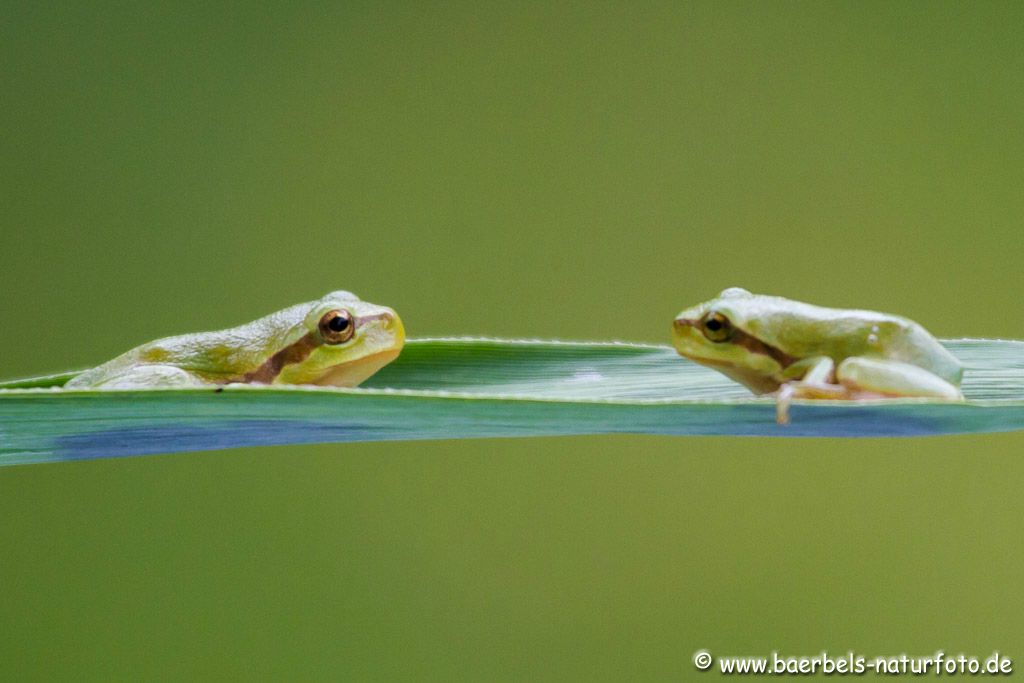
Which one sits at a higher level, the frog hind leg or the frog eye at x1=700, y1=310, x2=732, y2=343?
the frog eye at x1=700, y1=310, x2=732, y2=343

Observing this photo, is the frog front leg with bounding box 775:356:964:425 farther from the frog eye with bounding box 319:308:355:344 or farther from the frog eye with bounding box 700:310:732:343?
the frog eye with bounding box 319:308:355:344

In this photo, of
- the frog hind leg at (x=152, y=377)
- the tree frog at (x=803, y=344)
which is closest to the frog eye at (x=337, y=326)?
the frog hind leg at (x=152, y=377)

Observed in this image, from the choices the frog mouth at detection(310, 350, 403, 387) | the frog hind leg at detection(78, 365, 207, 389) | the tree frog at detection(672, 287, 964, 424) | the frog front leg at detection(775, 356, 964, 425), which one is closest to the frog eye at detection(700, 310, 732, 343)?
the tree frog at detection(672, 287, 964, 424)

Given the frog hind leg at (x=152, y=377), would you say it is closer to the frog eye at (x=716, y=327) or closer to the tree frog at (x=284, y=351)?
the tree frog at (x=284, y=351)

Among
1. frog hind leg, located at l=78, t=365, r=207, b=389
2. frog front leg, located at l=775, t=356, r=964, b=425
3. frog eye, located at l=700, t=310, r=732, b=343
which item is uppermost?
frog eye, located at l=700, t=310, r=732, b=343

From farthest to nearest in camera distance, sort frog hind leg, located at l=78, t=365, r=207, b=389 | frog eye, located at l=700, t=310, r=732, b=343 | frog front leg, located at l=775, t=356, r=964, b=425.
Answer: frog hind leg, located at l=78, t=365, r=207, b=389, frog eye, located at l=700, t=310, r=732, b=343, frog front leg, located at l=775, t=356, r=964, b=425

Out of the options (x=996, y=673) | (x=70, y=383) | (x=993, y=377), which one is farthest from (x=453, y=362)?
(x=996, y=673)

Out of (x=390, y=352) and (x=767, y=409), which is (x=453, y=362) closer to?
(x=390, y=352)
